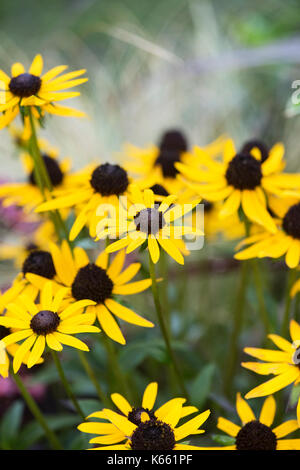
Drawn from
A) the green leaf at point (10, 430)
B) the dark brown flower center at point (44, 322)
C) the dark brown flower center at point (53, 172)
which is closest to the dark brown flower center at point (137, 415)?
the dark brown flower center at point (44, 322)

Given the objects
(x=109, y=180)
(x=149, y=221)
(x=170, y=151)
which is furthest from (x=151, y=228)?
(x=170, y=151)

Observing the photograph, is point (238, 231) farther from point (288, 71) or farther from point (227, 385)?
point (288, 71)

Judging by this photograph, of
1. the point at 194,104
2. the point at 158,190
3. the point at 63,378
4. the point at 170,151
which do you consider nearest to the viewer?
the point at 63,378

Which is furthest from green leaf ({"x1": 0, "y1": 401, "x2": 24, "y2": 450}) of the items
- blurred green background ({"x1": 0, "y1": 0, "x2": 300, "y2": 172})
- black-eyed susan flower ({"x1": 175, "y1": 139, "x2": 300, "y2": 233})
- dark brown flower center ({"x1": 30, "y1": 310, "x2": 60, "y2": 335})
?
blurred green background ({"x1": 0, "y1": 0, "x2": 300, "y2": 172})

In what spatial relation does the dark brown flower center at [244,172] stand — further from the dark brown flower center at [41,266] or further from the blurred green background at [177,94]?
the blurred green background at [177,94]

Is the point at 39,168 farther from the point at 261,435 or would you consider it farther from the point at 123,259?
the point at 261,435

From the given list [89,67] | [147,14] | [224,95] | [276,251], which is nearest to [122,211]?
[276,251]
